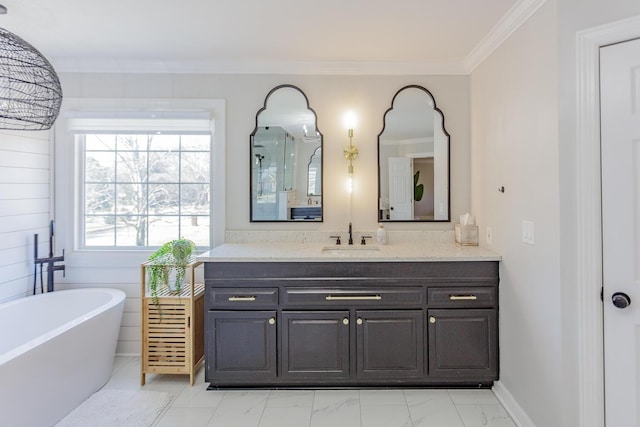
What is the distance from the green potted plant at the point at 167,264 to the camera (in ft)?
8.28

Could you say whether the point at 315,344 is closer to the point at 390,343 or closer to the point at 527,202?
the point at 390,343

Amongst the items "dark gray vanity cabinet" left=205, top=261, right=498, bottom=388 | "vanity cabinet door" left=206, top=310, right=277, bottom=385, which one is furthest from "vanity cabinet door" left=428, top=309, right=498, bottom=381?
"vanity cabinet door" left=206, top=310, right=277, bottom=385

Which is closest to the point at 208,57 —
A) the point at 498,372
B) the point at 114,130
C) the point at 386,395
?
the point at 114,130

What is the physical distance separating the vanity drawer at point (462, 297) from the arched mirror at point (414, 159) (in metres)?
0.74

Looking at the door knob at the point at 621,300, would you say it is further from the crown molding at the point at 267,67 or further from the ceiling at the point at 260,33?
the crown molding at the point at 267,67

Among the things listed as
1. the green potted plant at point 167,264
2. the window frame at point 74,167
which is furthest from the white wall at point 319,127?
the green potted plant at point 167,264

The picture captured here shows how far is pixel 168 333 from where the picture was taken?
8.27 ft

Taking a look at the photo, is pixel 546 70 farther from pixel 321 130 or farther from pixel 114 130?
pixel 114 130

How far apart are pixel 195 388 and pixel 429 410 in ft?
5.18

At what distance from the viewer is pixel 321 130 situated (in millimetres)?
2979

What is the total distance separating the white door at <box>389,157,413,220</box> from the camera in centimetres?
296

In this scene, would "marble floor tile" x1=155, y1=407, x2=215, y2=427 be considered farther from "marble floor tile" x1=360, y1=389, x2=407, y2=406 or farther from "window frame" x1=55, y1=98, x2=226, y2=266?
"window frame" x1=55, y1=98, x2=226, y2=266

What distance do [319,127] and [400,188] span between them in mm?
854

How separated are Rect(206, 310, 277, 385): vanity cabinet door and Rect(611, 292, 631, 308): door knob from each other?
6.04 feet
